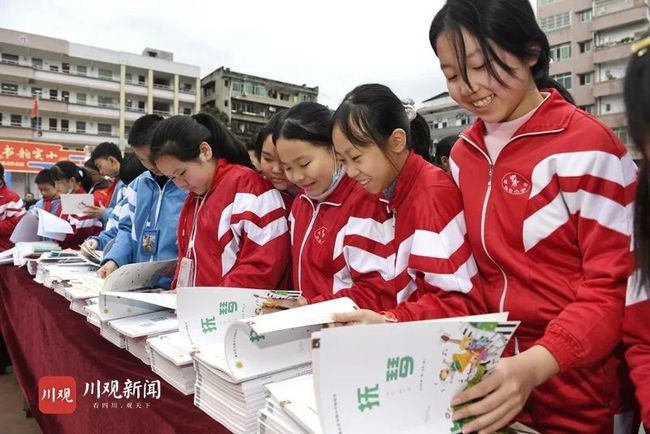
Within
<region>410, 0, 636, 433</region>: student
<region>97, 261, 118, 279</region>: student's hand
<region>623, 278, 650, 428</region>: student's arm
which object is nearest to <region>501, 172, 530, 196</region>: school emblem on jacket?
<region>410, 0, 636, 433</region>: student

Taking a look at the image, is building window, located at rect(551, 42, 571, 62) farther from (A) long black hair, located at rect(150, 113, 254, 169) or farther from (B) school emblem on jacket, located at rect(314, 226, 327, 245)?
(B) school emblem on jacket, located at rect(314, 226, 327, 245)

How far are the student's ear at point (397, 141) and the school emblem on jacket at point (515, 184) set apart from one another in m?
0.31

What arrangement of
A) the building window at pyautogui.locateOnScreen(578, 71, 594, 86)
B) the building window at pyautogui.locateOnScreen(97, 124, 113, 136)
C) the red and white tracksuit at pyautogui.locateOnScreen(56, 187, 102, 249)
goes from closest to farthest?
the red and white tracksuit at pyautogui.locateOnScreen(56, 187, 102, 249) < the building window at pyautogui.locateOnScreen(578, 71, 594, 86) < the building window at pyautogui.locateOnScreen(97, 124, 113, 136)

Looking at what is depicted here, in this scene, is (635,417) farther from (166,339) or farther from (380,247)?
(166,339)

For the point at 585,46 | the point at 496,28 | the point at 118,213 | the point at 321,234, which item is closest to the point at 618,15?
the point at 585,46

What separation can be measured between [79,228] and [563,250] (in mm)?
3639

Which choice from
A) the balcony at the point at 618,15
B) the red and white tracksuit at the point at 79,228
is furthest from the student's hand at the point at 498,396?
the balcony at the point at 618,15

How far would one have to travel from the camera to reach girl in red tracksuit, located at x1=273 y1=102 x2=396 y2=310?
49.1 inches

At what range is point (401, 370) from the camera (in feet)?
2.10

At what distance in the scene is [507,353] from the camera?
3.06 ft

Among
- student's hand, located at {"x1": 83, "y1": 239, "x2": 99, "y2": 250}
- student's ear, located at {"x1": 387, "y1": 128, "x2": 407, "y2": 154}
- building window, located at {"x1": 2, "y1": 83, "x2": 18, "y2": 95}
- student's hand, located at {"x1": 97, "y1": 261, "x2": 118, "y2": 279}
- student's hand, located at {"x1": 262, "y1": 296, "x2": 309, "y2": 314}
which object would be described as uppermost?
building window, located at {"x1": 2, "y1": 83, "x2": 18, "y2": 95}

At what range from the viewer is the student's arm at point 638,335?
0.74 m

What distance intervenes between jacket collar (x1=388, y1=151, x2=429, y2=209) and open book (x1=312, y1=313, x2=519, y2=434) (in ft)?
1.61

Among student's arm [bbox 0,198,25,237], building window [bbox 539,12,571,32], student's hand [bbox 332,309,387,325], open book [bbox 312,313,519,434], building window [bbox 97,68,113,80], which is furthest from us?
building window [bbox 97,68,113,80]
